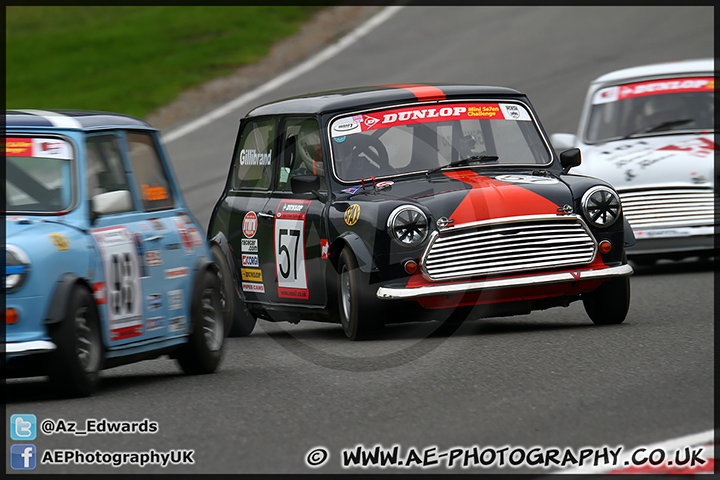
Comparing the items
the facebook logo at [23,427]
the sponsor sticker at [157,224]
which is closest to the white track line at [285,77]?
the sponsor sticker at [157,224]

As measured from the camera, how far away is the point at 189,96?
29391 mm

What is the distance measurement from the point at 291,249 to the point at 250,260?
703 millimetres

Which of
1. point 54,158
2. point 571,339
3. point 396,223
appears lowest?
point 571,339

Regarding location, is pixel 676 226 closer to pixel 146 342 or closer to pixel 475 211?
pixel 475 211

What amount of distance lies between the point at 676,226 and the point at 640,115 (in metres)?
1.60

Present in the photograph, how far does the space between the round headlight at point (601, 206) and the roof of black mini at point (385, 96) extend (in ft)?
4.77

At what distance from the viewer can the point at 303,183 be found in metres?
9.90

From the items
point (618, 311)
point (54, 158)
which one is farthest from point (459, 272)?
point (54, 158)

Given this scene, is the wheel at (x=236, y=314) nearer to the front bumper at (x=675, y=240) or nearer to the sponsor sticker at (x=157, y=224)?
the sponsor sticker at (x=157, y=224)

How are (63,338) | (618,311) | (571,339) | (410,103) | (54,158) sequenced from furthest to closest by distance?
(410,103) < (618,311) < (571,339) < (54,158) < (63,338)

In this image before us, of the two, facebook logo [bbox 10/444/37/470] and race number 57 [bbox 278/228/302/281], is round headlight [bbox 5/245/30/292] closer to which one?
facebook logo [bbox 10/444/37/470]

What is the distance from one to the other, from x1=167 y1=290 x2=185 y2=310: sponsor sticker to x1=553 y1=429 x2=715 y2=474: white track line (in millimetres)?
3492

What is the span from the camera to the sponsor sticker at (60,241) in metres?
7.04

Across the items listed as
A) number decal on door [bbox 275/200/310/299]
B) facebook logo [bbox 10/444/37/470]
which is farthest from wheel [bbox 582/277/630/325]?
facebook logo [bbox 10/444/37/470]
